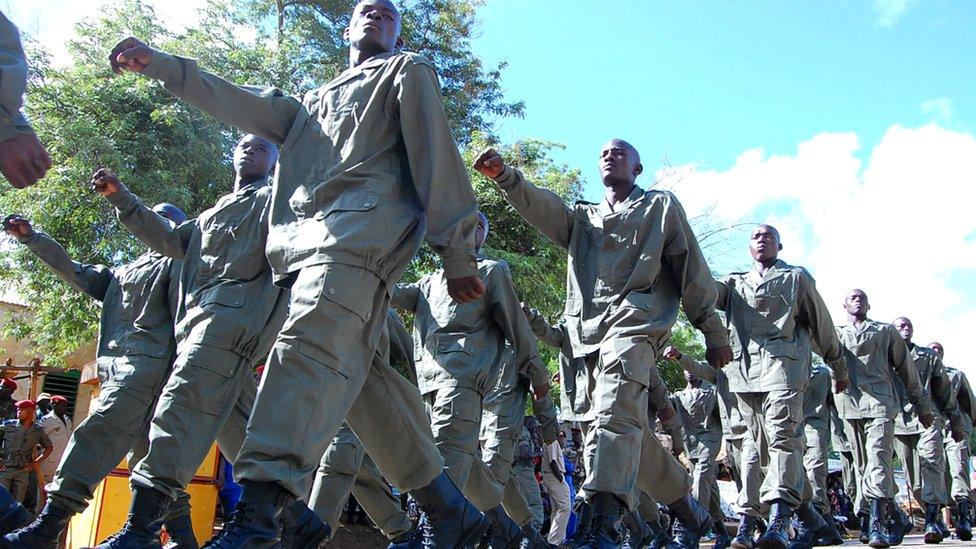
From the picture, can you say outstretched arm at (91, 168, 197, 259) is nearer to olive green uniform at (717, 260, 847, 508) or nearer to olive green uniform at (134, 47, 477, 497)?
olive green uniform at (134, 47, 477, 497)

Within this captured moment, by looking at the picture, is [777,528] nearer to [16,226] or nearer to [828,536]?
[828,536]

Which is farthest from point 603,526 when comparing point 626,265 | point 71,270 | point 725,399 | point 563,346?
point 725,399

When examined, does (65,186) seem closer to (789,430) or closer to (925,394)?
(789,430)

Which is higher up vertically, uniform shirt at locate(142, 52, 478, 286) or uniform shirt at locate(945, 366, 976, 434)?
uniform shirt at locate(945, 366, 976, 434)

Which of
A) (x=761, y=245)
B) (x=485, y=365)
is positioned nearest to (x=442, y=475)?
(x=485, y=365)

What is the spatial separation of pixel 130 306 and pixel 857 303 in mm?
7868

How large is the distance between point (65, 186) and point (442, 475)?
38.6 feet

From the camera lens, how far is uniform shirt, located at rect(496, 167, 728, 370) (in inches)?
200

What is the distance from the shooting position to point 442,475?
368 cm

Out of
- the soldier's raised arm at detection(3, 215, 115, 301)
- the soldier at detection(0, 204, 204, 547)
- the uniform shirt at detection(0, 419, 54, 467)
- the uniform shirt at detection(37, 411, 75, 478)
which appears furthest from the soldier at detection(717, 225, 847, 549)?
the uniform shirt at detection(37, 411, 75, 478)

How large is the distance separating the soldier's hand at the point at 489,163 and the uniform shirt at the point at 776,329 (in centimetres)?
367

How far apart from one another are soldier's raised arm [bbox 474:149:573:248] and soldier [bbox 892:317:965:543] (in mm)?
7251

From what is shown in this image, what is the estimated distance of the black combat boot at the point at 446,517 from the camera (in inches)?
142

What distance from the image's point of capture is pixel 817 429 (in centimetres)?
1022
